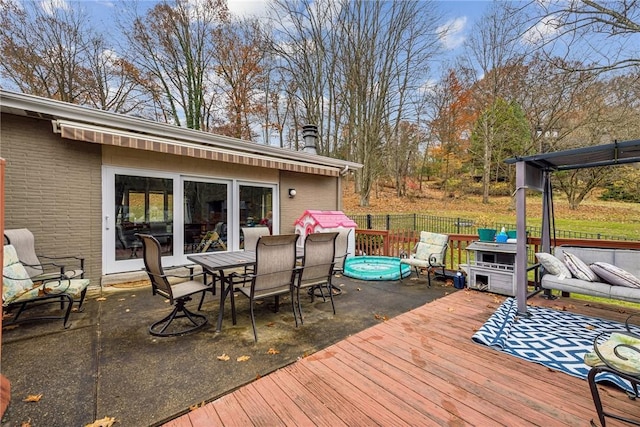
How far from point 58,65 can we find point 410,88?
15.4 m

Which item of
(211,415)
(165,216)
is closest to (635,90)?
(211,415)

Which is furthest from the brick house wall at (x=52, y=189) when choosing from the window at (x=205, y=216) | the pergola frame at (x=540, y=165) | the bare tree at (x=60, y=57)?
the bare tree at (x=60, y=57)

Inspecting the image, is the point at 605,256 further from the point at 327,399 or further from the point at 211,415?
the point at 211,415

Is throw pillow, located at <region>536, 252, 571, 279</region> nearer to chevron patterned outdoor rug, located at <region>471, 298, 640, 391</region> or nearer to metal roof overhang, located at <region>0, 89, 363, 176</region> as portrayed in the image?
chevron patterned outdoor rug, located at <region>471, 298, 640, 391</region>

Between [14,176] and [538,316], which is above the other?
Answer: [14,176]

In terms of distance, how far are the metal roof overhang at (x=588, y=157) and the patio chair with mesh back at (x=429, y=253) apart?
2.13 metres

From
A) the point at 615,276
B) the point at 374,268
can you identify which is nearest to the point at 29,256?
the point at 374,268

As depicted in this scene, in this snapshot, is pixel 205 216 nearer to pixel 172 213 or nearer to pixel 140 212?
pixel 172 213

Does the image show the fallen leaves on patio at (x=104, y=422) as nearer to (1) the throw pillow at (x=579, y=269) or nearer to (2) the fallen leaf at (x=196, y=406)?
(2) the fallen leaf at (x=196, y=406)

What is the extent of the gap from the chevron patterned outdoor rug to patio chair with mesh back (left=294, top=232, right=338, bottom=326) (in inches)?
79.0

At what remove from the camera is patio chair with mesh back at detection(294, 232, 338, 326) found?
381 cm

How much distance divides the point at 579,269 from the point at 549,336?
1.33m

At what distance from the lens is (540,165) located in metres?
4.39

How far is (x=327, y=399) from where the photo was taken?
2.24 metres
